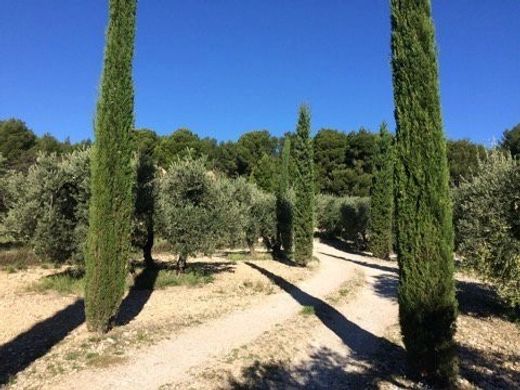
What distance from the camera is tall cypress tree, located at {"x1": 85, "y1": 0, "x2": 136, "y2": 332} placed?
893 cm

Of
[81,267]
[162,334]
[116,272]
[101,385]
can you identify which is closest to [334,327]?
[162,334]

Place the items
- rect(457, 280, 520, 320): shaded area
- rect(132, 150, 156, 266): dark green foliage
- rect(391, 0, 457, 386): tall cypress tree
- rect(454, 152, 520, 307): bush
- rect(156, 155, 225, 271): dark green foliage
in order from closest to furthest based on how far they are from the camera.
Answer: rect(391, 0, 457, 386): tall cypress tree < rect(454, 152, 520, 307): bush < rect(457, 280, 520, 320): shaded area < rect(132, 150, 156, 266): dark green foliage < rect(156, 155, 225, 271): dark green foliage

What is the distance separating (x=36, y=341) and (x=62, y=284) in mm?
5468

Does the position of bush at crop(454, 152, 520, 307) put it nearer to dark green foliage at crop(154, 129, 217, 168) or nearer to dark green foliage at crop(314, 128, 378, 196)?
dark green foliage at crop(314, 128, 378, 196)

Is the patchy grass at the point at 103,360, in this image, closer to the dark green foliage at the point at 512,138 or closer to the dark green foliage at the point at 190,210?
the dark green foliage at the point at 190,210

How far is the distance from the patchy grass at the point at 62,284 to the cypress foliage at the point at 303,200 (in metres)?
10.1

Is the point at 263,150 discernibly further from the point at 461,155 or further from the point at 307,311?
the point at 307,311

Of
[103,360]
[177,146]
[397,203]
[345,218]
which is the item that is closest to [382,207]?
[345,218]

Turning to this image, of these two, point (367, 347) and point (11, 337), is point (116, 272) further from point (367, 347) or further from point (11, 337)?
point (367, 347)

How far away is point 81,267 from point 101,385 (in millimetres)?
9251

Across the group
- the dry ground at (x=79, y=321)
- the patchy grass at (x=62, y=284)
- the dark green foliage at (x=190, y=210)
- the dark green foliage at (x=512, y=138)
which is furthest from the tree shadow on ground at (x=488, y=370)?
the dark green foliage at (x=512, y=138)

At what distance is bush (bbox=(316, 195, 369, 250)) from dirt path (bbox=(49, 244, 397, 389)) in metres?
19.0

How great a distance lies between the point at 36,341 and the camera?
329 inches

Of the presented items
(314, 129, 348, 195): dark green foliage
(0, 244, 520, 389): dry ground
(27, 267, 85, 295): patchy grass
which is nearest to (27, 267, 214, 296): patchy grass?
(27, 267, 85, 295): patchy grass
